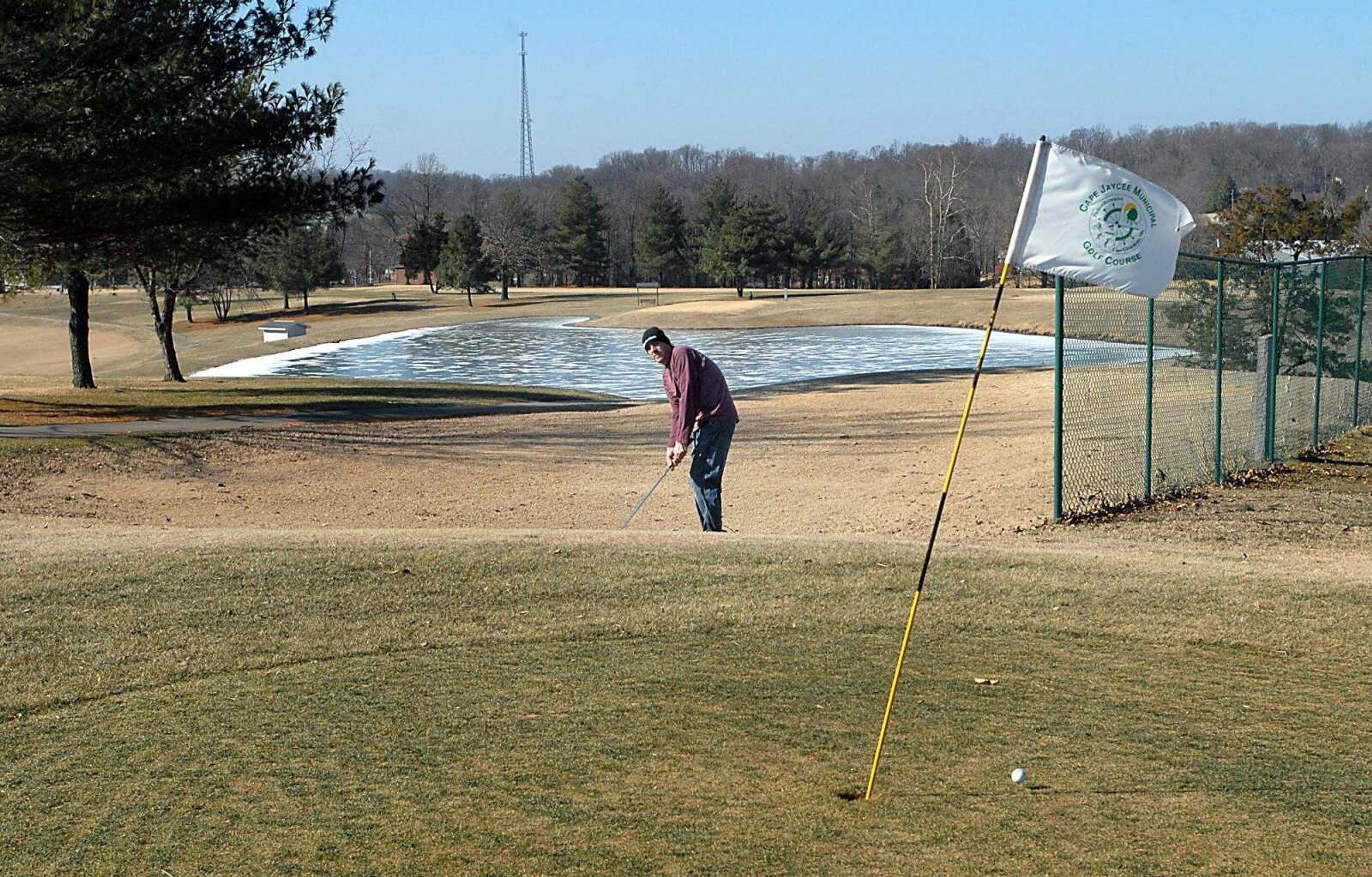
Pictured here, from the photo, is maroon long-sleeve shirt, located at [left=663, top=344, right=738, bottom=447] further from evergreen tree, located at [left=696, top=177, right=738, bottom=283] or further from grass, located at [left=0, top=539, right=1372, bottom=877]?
evergreen tree, located at [left=696, top=177, right=738, bottom=283]

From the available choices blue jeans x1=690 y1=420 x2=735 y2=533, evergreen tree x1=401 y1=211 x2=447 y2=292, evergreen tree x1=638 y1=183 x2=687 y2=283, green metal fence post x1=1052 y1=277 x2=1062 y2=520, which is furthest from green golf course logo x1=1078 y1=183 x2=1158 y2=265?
evergreen tree x1=638 y1=183 x2=687 y2=283

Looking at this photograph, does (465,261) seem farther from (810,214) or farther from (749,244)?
(810,214)

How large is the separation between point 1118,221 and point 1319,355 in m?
9.68

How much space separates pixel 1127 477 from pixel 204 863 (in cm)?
1139

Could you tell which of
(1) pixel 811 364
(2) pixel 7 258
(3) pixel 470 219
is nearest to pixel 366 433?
(2) pixel 7 258

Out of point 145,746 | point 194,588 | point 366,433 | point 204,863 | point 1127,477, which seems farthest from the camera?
point 366,433

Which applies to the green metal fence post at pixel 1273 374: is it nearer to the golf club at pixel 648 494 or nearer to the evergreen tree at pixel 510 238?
the golf club at pixel 648 494

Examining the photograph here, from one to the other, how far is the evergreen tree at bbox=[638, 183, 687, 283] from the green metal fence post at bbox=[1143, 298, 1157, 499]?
100804 mm

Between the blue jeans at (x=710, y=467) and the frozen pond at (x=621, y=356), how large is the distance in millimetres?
21563

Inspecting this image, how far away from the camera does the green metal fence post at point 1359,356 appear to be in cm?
1830

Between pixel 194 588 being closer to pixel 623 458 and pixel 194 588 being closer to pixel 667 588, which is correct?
pixel 667 588

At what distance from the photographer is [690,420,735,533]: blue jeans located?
1203 cm

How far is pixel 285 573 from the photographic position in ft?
29.7

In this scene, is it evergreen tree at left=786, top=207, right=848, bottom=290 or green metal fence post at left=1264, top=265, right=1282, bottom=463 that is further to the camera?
evergreen tree at left=786, top=207, right=848, bottom=290
